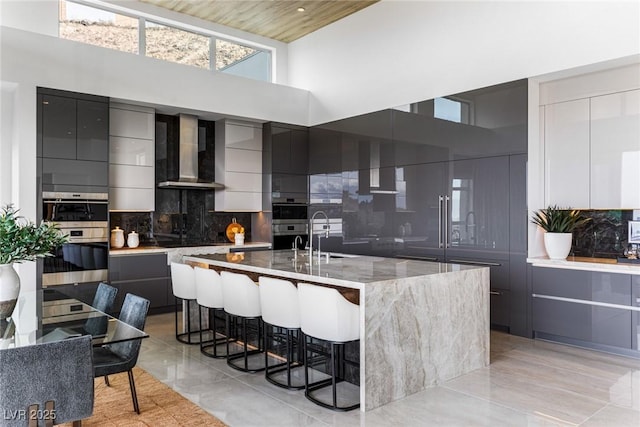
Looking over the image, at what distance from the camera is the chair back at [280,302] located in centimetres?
331

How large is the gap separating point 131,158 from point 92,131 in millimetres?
695

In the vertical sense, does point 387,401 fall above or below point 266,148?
below

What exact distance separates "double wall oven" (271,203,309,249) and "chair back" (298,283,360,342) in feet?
13.1

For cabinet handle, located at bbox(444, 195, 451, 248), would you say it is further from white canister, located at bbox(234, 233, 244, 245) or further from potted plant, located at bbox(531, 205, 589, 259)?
white canister, located at bbox(234, 233, 244, 245)

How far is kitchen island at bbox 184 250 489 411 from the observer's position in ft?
9.96

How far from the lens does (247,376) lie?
3.72 m

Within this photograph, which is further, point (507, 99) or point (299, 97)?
point (299, 97)

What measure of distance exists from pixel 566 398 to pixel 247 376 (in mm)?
2375

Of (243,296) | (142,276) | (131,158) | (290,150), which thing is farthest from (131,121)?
(243,296)

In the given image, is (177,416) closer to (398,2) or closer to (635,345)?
(635,345)

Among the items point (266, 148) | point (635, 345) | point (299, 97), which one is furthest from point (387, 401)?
point (299, 97)

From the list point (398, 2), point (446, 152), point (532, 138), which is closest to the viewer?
point (532, 138)

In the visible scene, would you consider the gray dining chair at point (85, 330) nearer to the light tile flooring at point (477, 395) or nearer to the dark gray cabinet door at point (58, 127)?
the light tile flooring at point (477, 395)

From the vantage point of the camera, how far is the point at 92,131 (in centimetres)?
536
